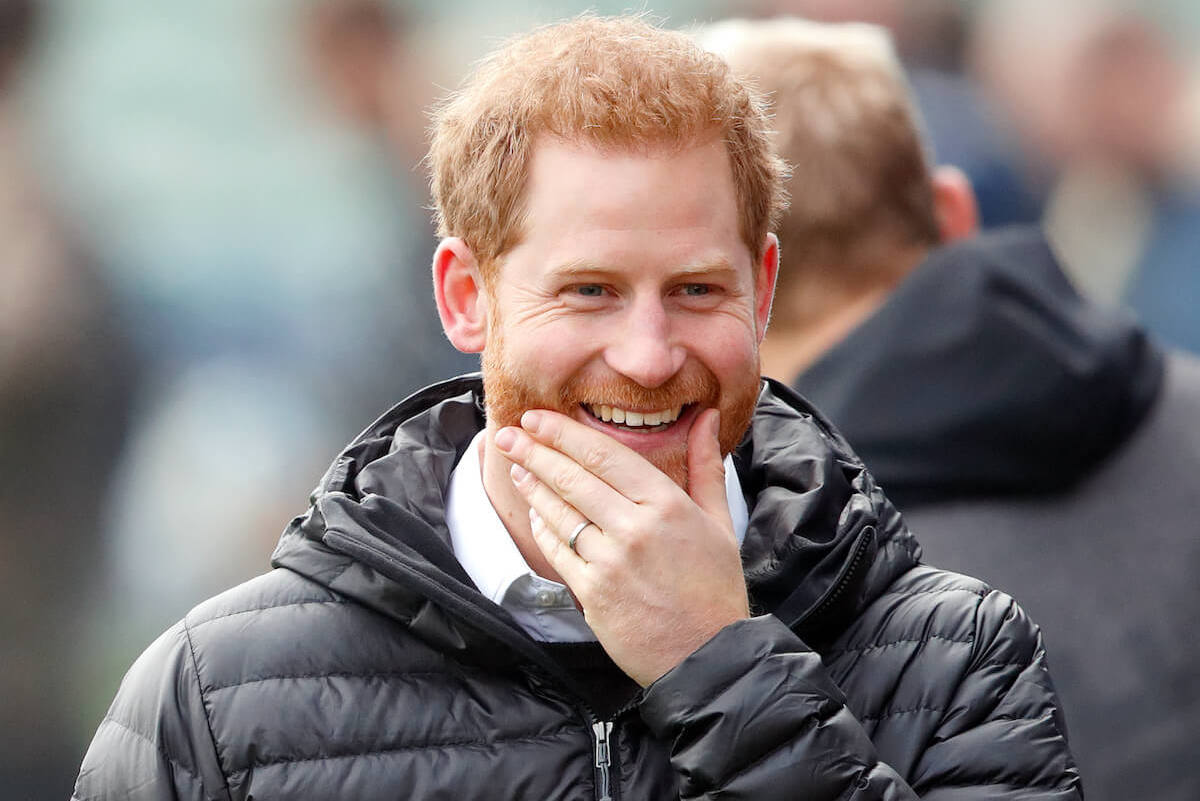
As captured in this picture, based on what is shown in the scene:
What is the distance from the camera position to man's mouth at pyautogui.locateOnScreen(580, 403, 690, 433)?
2.36 m

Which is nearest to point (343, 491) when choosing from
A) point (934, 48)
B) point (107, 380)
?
point (107, 380)

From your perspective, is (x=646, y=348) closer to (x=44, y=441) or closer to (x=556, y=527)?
(x=556, y=527)

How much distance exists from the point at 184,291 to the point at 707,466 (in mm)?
3458

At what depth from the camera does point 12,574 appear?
5.38 meters

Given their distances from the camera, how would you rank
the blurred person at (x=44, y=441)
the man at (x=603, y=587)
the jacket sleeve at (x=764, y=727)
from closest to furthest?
1. the jacket sleeve at (x=764, y=727)
2. the man at (x=603, y=587)
3. the blurred person at (x=44, y=441)

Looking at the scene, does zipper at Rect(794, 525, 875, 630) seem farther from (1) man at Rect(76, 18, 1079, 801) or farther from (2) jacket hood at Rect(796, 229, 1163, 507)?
(2) jacket hood at Rect(796, 229, 1163, 507)

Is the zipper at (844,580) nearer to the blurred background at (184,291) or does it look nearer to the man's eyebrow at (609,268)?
the man's eyebrow at (609,268)

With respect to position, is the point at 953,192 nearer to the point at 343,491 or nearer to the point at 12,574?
the point at 343,491

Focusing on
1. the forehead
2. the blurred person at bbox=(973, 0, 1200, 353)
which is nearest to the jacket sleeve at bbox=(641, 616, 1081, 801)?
the forehead

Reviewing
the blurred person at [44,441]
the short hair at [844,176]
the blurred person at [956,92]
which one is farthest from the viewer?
the blurred person at [956,92]

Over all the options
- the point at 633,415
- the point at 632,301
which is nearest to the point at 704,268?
the point at 632,301

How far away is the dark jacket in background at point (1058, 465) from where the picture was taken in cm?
311

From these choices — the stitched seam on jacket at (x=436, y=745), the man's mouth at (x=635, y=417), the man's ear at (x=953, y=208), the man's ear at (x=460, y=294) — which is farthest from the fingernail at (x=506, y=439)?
the man's ear at (x=953, y=208)

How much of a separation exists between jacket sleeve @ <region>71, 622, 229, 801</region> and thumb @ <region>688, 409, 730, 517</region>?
0.71 meters
